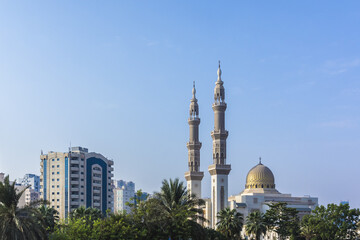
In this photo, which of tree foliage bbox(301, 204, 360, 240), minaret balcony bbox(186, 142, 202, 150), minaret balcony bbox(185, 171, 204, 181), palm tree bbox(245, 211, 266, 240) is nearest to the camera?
palm tree bbox(245, 211, 266, 240)

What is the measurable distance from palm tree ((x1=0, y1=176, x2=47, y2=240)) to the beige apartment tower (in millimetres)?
93763

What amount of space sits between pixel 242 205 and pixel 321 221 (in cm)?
3322

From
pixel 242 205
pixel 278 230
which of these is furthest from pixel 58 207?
pixel 278 230

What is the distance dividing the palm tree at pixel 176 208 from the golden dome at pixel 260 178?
6327cm

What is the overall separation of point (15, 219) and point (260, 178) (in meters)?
82.8

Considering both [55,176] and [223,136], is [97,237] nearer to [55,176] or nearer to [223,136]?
[223,136]

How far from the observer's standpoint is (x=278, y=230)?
7525cm

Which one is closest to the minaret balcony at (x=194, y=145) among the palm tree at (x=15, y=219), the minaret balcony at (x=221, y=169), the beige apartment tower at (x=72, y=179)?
the minaret balcony at (x=221, y=169)

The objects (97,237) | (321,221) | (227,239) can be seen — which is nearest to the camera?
(97,237)

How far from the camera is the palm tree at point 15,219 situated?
3672 cm

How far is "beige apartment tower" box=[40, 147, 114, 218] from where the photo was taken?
5231 inches

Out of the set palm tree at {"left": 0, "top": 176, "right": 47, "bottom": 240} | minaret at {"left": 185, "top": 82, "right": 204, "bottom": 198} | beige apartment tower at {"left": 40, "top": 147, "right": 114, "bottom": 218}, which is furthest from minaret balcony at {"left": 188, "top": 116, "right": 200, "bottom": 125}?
palm tree at {"left": 0, "top": 176, "right": 47, "bottom": 240}

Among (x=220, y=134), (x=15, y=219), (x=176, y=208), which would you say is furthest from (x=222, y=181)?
(x=15, y=219)

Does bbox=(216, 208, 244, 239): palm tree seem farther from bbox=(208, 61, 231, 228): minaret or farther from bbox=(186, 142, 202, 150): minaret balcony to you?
bbox=(186, 142, 202, 150): minaret balcony
